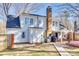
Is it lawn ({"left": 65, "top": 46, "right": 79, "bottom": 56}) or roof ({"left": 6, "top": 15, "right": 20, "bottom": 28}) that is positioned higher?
roof ({"left": 6, "top": 15, "right": 20, "bottom": 28})

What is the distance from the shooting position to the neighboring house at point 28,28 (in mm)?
1937

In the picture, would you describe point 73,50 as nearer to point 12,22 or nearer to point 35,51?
point 35,51

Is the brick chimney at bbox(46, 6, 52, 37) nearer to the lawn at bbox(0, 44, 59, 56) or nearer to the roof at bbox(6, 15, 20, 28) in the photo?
the lawn at bbox(0, 44, 59, 56)

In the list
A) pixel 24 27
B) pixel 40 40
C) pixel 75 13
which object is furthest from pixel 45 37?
pixel 75 13

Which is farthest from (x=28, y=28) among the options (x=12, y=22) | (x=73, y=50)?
(x=73, y=50)

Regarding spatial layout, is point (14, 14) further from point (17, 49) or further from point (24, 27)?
point (17, 49)

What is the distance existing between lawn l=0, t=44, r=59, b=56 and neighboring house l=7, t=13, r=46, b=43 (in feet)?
0.22

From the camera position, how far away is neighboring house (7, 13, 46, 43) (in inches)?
76.3

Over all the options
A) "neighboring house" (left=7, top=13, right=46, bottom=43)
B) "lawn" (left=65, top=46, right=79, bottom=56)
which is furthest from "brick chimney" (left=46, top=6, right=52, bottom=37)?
"lawn" (left=65, top=46, right=79, bottom=56)

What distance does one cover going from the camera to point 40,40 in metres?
1.95

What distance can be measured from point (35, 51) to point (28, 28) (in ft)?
0.76

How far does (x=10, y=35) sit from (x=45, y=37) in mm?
336

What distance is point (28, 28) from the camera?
6.38 feet

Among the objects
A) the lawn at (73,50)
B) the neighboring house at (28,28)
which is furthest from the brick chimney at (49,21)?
the lawn at (73,50)
